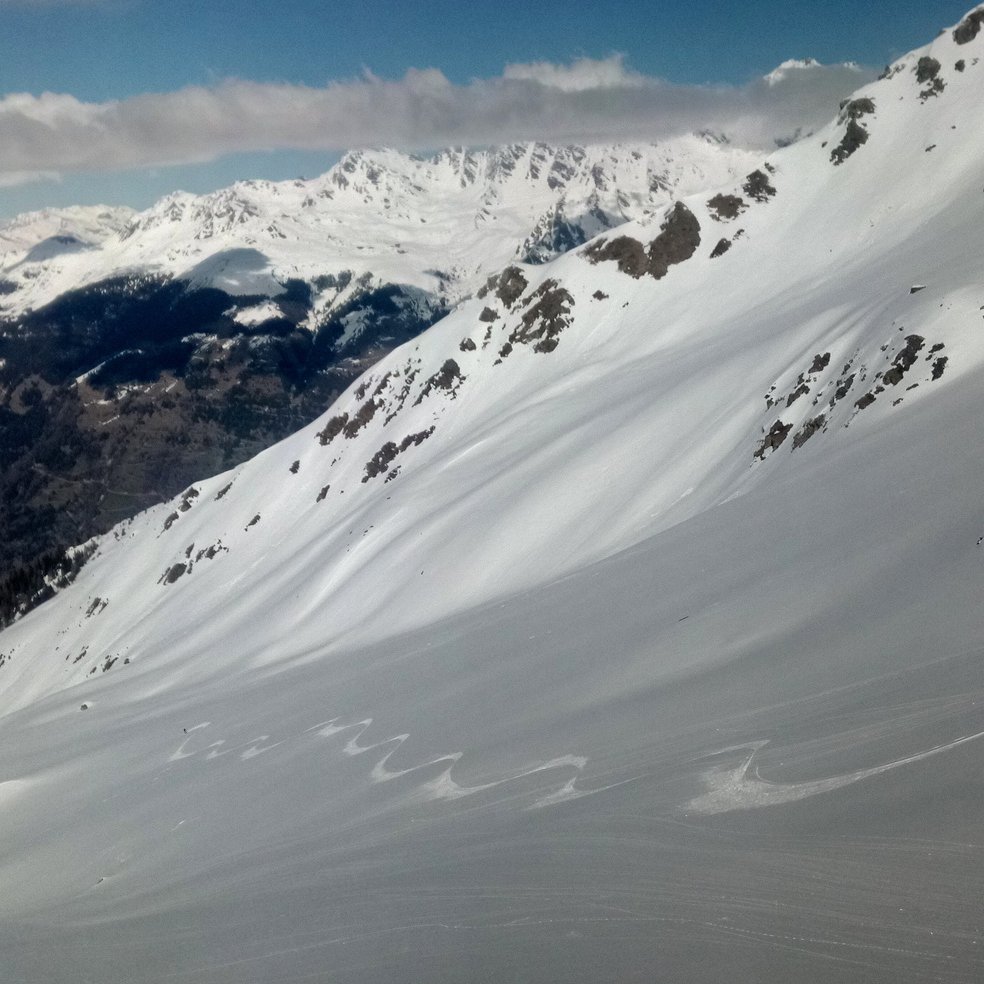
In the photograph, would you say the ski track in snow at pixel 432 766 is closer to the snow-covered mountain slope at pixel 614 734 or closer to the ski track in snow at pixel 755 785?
the snow-covered mountain slope at pixel 614 734

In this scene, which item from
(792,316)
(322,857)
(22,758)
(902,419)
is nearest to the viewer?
(322,857)

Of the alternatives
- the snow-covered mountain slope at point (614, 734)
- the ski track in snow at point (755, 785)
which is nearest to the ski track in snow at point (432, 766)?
the snow-covered mountain slope at point (614, 734)

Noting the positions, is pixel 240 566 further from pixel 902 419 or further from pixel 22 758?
pixel 902 419

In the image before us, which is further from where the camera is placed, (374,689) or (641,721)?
(374,689)

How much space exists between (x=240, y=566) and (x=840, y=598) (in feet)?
286

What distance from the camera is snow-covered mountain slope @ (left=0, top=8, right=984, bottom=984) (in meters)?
9.48

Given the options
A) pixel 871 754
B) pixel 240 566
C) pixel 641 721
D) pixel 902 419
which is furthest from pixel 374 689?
pixel 240 566

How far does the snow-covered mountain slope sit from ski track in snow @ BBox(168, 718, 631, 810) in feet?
0.36

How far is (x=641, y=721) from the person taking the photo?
1416 cm

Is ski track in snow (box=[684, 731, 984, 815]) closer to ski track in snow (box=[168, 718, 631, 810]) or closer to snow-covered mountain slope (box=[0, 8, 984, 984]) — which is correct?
snow-covered mountain slope (box=[0, 8, 984, 984])

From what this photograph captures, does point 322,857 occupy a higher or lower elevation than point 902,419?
lower

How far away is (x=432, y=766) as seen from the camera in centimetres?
1591

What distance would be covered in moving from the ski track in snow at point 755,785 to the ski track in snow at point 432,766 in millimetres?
1517

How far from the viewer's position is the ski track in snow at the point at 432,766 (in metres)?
13.0
